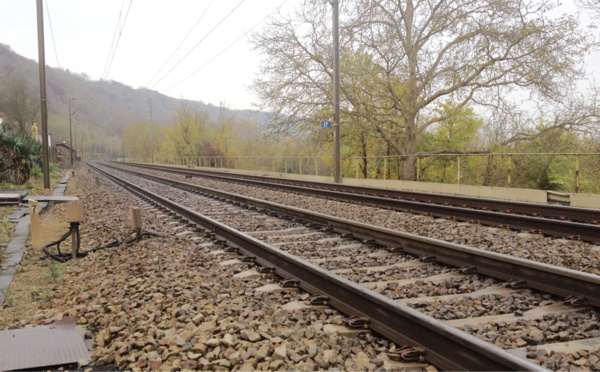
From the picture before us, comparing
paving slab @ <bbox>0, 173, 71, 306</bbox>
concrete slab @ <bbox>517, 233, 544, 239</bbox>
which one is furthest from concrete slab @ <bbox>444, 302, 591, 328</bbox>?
paving slab @ <bbox>0, 173, 71, 306</bbox>

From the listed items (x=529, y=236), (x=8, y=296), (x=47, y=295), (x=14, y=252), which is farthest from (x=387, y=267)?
(x=14, y=252)

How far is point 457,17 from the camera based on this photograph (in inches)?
793

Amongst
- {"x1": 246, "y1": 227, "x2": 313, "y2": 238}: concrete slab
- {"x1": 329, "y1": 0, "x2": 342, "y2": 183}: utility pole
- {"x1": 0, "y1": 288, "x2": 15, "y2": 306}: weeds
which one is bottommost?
{"x1": 0, "y1": 288, "x2": 15, "y2": 306}: weeds

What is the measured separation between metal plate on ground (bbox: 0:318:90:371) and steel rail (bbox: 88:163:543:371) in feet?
6.81

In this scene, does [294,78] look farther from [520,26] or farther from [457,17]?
[520,26]

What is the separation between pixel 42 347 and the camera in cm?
337

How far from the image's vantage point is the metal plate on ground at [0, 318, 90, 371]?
10.2 ft

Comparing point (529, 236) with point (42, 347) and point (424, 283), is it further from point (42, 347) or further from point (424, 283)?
point (42, 347)

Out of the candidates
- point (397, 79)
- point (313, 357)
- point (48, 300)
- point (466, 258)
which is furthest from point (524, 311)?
point (397, 79)

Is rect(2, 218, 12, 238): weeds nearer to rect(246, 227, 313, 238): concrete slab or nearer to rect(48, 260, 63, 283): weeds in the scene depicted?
rect(48, 260, 63, 283): weeds

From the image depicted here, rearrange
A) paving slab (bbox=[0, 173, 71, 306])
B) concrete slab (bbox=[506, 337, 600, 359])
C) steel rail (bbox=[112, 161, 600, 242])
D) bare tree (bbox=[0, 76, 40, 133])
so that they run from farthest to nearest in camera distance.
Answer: bare tree (bbox=[0, 76, 40, 133]) < steel rail (bbox=[112, 161, 600, 242]) < paving slab (bbox=[0, 173, 71, 306]) < concrete slab (bbox=[506, 337, 600, 359])

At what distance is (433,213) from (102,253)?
636 cm

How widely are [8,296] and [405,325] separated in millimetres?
4084

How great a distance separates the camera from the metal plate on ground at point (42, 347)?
312 centimetres
